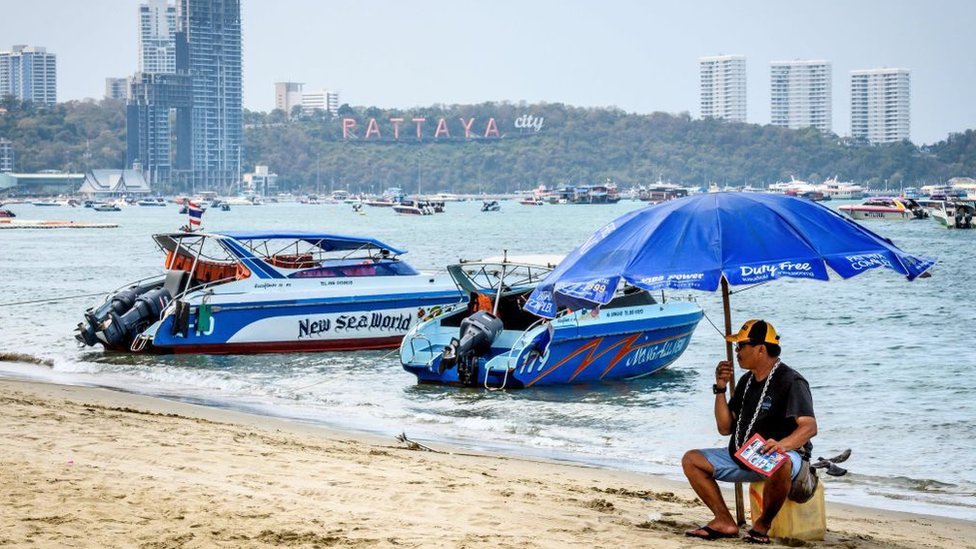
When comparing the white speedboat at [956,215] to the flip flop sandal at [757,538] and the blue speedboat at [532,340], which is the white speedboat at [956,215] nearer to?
the blue speedboat at [532,340]

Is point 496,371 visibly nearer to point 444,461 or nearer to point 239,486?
point 444,461

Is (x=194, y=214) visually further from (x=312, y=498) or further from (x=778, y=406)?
(x=778, y=406)

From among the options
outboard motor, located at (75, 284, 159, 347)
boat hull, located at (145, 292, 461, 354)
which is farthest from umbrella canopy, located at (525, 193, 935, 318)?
outboard motor, located at (75, 284, 159, 347)

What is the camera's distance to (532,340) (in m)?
19.0

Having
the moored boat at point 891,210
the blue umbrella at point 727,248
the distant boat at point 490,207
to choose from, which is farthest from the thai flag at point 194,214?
the distant boat at point 490,207

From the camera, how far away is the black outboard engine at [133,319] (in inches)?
907

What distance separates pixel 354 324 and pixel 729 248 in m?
16.4

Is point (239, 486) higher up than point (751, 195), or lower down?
lower down

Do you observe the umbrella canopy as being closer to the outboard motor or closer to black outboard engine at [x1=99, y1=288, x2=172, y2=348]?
black outboard engine at [x1=99, y1=288, x2=172, y2=348]

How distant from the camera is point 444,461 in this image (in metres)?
12.4

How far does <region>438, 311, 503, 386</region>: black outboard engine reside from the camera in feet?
62.1

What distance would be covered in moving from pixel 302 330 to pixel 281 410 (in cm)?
611

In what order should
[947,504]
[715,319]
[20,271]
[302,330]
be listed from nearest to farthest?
[947,504]
[302,330]
[715,319]
[20,271]

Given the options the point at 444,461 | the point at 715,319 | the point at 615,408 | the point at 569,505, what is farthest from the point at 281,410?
the point at 715,319
